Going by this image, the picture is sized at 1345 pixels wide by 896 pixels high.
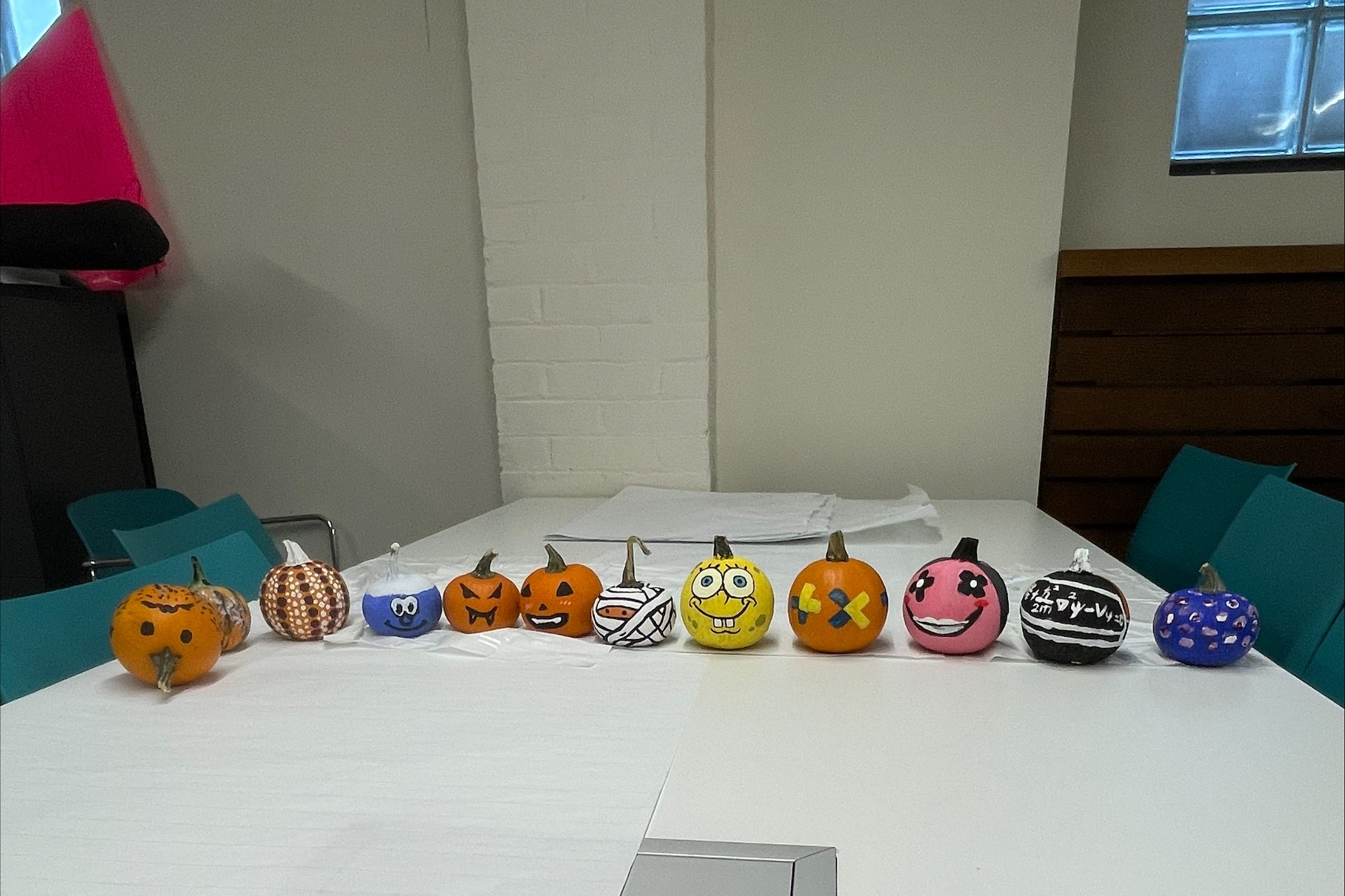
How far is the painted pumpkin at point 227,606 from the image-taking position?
1.30ft

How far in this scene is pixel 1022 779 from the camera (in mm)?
281

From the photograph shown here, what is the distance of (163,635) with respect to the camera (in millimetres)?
350

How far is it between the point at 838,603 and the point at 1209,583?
0.21m

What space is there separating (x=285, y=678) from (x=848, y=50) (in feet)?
3.27

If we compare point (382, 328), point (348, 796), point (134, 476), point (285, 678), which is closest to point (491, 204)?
point (382, 328)

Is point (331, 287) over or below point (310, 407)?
over

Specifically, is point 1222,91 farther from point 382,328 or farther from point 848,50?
point 382,328

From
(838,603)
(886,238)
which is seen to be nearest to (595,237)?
(886,238)

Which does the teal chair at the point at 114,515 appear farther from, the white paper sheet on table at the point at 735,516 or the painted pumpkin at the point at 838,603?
the painted pumpkin at the point at 838,603

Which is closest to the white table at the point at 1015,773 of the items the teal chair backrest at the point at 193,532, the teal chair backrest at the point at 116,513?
the teal chair backrest at the point at 193,532

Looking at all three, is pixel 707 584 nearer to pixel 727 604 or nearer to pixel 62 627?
pixel 727 604

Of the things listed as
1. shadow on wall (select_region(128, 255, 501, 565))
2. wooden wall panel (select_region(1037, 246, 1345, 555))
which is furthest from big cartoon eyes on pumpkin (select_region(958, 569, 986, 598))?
shadow on wall (select_region(128, 255, 501, 565))

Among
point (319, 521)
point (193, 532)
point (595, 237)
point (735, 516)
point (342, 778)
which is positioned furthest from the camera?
point (319, 521)

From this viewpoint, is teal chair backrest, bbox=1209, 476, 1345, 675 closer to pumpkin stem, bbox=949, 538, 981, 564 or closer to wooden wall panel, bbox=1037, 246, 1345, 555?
pumpkin stem, bbox=949, 538, 981, 564
